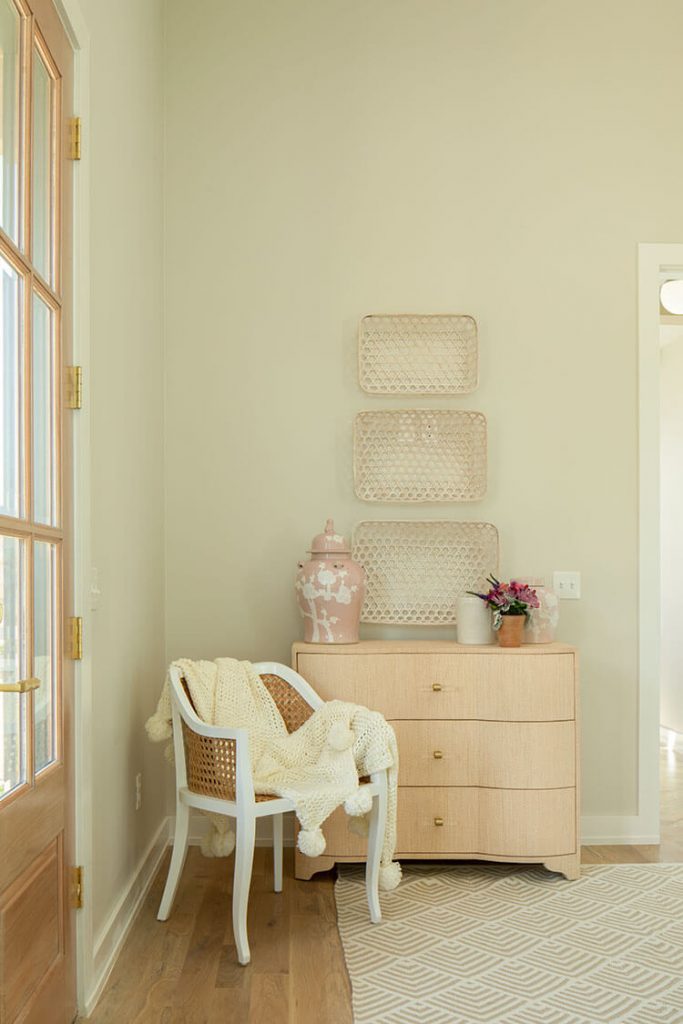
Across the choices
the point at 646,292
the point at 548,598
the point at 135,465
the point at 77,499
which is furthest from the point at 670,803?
the point at 77,499

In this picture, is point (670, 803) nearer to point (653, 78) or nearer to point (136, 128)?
point (653, 78)

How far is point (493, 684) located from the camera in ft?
10.5

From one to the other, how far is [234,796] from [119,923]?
0.44m

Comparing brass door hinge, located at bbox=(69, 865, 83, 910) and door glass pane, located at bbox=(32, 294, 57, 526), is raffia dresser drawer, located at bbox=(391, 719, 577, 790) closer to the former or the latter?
brass door hinge, located at bbox=(69, 865, 83, 910)

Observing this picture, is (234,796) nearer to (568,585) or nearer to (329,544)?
(329,544)

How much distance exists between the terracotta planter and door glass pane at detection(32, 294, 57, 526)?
1.71 metres

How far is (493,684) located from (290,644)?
0.79 meters

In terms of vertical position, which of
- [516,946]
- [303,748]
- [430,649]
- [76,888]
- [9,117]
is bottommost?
[516,946]

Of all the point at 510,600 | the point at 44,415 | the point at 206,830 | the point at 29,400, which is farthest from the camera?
the point at 206,830

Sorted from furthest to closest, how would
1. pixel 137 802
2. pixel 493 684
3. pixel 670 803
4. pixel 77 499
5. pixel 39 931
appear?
1. pixel 670 803
2. pixel 493 684
3. pixel 137 802
4. pixel 77 499
5. pixel 39 931

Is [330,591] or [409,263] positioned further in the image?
[409,263]

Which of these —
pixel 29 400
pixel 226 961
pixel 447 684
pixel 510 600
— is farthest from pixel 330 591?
pixel 29 400

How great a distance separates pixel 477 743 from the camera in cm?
318

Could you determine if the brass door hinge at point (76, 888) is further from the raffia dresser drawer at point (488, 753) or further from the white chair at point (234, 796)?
the raffia dresser drawer at point (488, 753)
